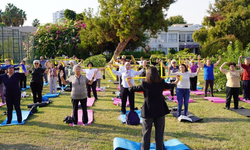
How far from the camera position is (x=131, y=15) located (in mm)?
23703

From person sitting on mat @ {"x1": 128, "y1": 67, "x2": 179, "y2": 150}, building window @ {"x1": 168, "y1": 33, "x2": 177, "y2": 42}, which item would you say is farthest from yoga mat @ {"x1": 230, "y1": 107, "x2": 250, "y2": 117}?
building window @ {"x1": 168, "y1": 33, "x2": 177, "y2": 42}

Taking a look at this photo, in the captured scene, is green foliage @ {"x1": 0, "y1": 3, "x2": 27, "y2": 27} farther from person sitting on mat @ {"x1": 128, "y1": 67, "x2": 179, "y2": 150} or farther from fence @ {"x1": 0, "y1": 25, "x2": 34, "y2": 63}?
person sitting on mat @ {"x1": 128, "y1": 67, "x2": 179, "y2": 150}

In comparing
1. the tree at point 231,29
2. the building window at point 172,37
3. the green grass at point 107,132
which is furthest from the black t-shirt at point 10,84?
the building window at point 172,37

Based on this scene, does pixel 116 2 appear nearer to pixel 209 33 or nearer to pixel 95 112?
pixel 209 33

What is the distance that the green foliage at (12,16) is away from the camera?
71.1 metres

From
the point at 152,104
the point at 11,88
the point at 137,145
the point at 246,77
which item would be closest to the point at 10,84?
the point at 11,88

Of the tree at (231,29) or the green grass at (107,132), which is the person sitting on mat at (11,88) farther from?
Answer: the tree at (231,29)

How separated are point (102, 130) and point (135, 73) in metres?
2.32

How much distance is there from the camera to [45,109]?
8.98 metres

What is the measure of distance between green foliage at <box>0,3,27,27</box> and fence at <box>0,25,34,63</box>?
194 feet

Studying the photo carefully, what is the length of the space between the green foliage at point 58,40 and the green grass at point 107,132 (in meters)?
24.9

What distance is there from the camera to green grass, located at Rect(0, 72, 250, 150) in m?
5.53

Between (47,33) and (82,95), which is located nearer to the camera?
(82,95)

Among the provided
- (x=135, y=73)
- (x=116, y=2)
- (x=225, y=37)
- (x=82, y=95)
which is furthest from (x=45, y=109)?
(x=225, y=37)
